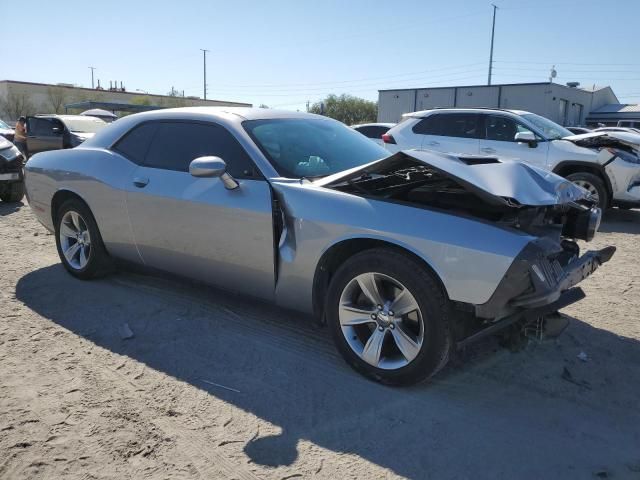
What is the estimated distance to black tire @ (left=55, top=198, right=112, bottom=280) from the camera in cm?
476

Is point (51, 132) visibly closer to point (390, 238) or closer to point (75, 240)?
point (75, 240)

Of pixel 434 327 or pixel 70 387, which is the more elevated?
pixel 434 327

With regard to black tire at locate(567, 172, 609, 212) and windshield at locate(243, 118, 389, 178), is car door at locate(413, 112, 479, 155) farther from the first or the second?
windshield at locate(243, 118, 389, 178)

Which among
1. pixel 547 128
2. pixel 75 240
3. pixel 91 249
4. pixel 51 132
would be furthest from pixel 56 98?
pixel 91 249

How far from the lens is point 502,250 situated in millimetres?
2697

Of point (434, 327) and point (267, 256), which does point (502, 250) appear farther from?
point (267, 256)

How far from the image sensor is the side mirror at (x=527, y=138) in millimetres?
8234

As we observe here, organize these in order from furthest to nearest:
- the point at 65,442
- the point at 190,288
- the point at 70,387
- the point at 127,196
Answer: the point at 190,288
the point at 127,196
the point at 70,387
the point at 65,442

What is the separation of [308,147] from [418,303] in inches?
64.5

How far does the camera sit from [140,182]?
4.25m

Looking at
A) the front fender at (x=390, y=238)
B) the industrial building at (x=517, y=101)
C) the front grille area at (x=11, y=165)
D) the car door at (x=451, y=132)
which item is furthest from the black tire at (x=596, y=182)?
the industrial building at (x=517, y=101)

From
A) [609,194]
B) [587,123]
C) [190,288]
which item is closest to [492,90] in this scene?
[587,123]

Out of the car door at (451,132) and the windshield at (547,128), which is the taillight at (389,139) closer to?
the car door at (451,132)

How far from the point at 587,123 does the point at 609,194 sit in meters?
38.6
